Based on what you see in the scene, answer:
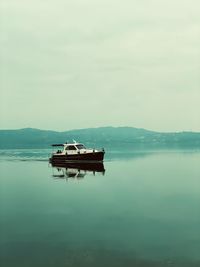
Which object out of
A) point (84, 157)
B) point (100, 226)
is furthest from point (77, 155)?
point (100, 226)

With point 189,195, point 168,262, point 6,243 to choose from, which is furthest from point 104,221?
point 189,195

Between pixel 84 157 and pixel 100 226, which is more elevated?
pixel 84 157

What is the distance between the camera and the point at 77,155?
7675 centimetres

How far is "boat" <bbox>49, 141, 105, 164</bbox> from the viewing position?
247 ft

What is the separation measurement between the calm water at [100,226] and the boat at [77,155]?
3093 centimetres

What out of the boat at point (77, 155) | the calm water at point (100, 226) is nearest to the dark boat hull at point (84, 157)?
the boat at point (77, 155)

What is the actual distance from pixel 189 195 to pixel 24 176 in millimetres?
27581

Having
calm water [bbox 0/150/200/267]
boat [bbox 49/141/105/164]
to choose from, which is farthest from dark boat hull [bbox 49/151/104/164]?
calm water [bbox 0/150/200/267]

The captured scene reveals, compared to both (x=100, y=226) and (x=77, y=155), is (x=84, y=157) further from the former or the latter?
(x=100, y=226)

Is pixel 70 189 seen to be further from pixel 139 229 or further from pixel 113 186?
pixel 139 229

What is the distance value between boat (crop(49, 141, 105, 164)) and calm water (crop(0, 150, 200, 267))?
30932mm

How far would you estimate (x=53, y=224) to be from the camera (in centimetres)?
2511

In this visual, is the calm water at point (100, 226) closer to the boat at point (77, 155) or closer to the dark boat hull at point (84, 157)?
the dark boat hull at point (84, 157)

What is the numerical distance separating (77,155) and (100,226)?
173 feet
